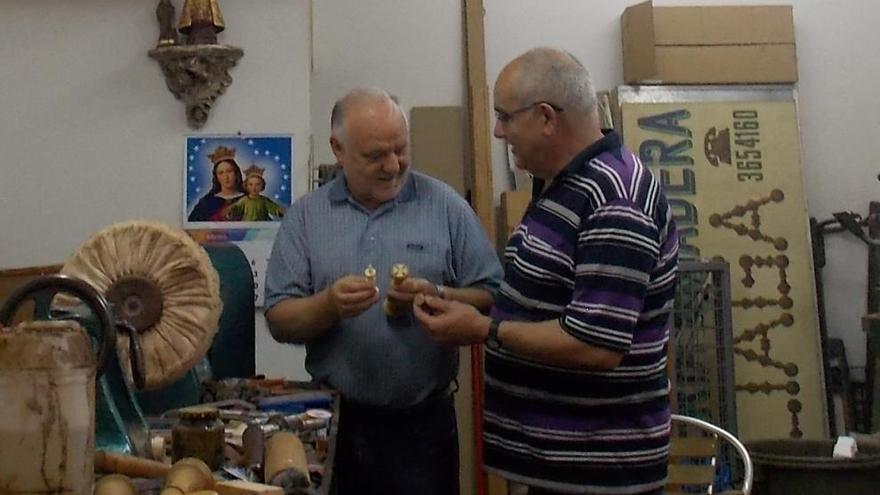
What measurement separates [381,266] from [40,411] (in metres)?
1.18

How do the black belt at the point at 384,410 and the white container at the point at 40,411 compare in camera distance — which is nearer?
the white container at the point at 40,411

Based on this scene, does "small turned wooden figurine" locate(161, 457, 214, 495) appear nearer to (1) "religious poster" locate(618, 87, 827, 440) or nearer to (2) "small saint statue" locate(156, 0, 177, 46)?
(2) "small saint statue" locate(156, 0, 177, 46)

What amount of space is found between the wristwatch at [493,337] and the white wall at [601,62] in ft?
7.11

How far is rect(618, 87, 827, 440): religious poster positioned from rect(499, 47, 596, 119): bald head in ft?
6.94

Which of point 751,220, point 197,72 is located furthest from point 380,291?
point 751,220

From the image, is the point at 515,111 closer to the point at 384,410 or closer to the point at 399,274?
the point at 399,274

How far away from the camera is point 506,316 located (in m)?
1.77

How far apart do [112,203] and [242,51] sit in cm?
67

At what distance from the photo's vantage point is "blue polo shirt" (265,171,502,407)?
2061 mm

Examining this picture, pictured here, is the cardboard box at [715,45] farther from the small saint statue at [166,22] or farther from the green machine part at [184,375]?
the green machine part at [184,375]

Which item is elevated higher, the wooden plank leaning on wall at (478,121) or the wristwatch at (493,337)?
the wooden plank leaning on wall at (478,121)

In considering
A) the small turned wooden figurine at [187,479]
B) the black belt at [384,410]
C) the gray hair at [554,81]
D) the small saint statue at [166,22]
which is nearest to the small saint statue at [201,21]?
the small saint statue at [166,22]

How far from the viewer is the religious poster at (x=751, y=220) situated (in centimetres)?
376

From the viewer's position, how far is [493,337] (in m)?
1.73
